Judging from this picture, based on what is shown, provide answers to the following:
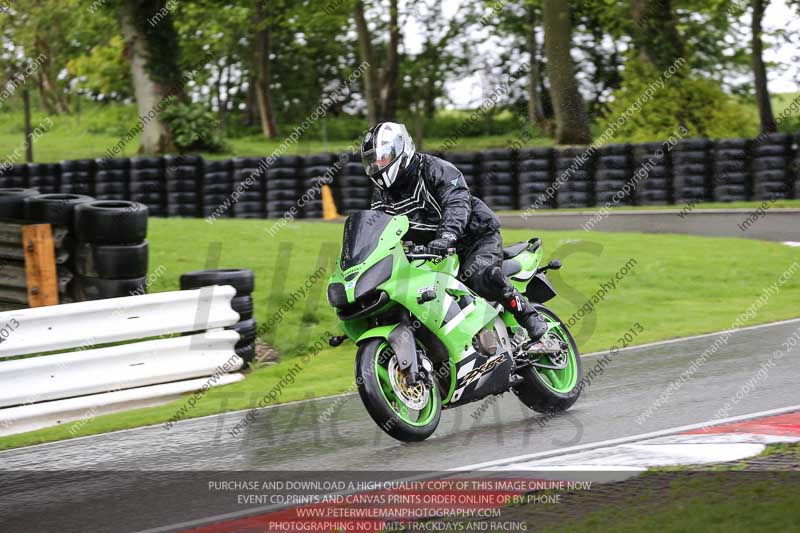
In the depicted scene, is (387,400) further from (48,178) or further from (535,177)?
(48,178)

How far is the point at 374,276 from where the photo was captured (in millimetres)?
6574

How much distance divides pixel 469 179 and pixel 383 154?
55.5 feet

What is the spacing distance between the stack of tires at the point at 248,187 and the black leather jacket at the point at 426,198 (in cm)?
1688

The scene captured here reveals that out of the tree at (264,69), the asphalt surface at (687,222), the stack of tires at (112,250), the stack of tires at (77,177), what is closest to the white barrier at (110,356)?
the stack of tires at (112,250)

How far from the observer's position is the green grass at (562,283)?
31.6 ft

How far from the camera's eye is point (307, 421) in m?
7.94

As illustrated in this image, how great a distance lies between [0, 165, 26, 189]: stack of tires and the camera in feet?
77.2

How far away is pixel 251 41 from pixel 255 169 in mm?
18860

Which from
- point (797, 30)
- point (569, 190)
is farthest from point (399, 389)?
point (797, 30)

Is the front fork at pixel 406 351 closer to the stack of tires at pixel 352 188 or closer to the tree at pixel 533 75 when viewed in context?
the stack of tires at pixel 352 188

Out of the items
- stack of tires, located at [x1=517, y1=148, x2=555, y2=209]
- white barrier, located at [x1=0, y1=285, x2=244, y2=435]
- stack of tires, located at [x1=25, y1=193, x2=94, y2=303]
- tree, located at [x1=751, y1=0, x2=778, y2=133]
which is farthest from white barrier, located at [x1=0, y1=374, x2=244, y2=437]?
tree, located at [x1=751, y1=0, x2=778, y2=133]

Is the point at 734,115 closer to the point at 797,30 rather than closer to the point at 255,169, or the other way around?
the point at 797,30

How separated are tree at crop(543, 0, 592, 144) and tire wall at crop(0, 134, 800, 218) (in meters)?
6.31

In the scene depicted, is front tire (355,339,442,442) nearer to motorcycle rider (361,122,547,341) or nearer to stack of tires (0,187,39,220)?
motorcycle rider (361,122,547,341)
